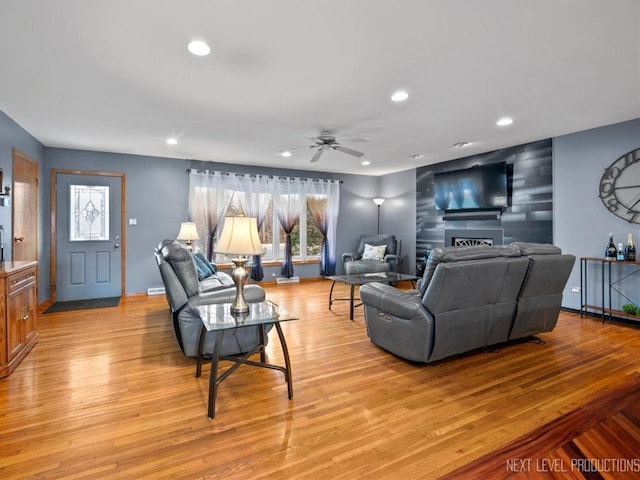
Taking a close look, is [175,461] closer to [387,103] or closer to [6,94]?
[387,103]

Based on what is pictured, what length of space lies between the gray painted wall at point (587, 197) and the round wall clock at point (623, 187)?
0.06 meters

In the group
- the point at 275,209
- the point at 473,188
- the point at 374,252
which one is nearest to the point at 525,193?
the point at 473,188

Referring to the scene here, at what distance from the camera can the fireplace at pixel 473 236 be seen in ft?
18.5

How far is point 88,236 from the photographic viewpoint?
18.2ft

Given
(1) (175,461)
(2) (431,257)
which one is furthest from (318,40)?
(1) (175,461)

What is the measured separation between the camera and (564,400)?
2348mm

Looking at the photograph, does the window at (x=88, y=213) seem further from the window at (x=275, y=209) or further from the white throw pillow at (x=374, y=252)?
the white throw pillow at (x=374, y=252)

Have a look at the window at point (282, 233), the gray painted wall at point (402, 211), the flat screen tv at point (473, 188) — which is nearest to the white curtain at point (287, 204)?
the window at point (282, 233)

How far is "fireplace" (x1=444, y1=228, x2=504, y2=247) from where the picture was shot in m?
5.64

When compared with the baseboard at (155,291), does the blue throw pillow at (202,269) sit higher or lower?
higher

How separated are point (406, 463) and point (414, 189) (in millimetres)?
6102

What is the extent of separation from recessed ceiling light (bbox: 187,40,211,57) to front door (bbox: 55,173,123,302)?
162 inches

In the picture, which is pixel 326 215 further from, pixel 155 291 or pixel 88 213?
pixel 88 213

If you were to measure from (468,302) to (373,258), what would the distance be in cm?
403
